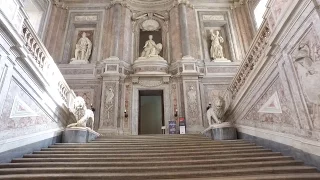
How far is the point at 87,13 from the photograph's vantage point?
1085 cm

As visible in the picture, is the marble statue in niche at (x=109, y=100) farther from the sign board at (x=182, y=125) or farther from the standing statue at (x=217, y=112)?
the standing statue at (x=217, y=112)

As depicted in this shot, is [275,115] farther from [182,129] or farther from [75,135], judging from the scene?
[182,129]

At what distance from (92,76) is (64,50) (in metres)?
2.15

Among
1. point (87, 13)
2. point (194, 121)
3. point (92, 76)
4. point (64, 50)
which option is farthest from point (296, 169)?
point (87, 13)

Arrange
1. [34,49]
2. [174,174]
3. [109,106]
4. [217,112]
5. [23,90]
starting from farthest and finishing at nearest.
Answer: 1. [109,106]
2. [217,112]
3. [34,49]
4. [23,90]
5. [174,174]

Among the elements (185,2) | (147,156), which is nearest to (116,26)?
(185,2)

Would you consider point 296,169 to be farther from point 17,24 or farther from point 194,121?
point 194,121

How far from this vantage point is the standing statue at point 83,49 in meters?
9.69

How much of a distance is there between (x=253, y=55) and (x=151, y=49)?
6.19 metres

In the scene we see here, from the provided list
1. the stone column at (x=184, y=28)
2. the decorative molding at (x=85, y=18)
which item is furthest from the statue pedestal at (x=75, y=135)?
the decorative molding at (x=85, y=18)

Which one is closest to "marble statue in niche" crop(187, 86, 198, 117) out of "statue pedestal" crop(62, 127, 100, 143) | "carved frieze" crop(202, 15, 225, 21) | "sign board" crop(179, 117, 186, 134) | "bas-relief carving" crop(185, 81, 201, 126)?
"bas-relief carving" crop(185, 81, 201, 126)

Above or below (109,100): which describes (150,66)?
above

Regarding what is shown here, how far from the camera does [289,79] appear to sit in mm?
3252

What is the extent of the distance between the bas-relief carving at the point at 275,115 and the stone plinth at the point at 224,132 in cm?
55
